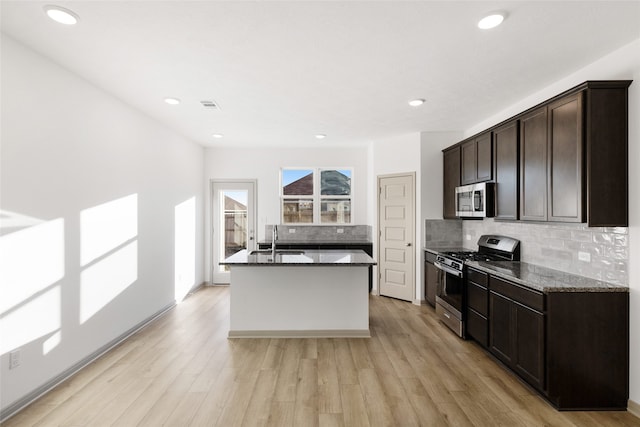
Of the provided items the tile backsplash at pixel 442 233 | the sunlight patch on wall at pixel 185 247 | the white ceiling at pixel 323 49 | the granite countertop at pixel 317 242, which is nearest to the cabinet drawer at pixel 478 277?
the tile backsplash at pixel 442 233

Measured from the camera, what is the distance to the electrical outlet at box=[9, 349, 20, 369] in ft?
7.42

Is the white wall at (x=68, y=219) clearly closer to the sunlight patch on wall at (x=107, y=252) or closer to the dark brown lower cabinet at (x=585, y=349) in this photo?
the sunlight patch on wall at (x=107, y=252)

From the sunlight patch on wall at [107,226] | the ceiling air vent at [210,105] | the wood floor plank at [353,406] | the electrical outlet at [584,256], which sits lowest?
the wood floor plank at [353,406]

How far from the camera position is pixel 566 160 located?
256 cm

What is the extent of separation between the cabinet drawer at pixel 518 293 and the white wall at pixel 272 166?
333 centimetres

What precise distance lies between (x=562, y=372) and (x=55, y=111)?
14.7 ft

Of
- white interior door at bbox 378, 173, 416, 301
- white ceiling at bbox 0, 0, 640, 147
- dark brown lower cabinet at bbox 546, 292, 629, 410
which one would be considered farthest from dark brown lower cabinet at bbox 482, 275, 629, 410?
white interior door at bbox 378, 173, 416, 301

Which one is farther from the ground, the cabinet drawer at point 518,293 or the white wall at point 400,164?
the white wall at point 400,164

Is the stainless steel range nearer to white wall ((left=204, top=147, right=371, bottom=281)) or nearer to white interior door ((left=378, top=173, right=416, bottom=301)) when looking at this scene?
white interior door ((left=378, top=173, right=416, bottom=301))

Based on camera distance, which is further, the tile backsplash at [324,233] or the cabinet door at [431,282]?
the tile backsplash at [324,233]

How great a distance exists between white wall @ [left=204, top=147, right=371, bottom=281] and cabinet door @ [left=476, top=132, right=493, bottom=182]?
8.19 feet

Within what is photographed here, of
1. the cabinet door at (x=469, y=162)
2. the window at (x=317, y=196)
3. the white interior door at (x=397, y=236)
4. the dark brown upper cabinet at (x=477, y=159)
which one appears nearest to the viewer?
the dark brown upper cabinet at (x=477, y=159)

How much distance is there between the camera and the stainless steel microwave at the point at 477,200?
12.0ft

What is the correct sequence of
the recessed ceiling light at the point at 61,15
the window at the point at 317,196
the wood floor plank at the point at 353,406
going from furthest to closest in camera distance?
the window at the point at 317,196 → the wood floor plank at the point at 353,406 → the recessed ceiling light at the point at 61,15
